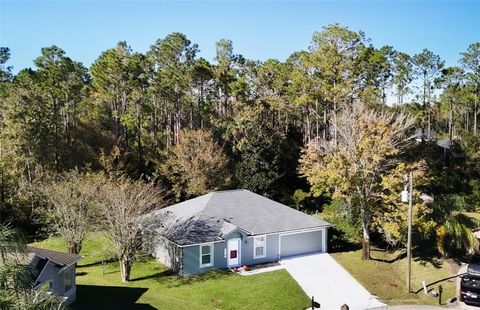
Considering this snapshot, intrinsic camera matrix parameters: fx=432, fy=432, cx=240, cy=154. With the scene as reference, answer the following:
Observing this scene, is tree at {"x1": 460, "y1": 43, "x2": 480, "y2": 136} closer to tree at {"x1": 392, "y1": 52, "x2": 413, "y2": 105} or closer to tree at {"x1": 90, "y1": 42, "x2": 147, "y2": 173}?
tree at {"x1": 392, "y1": 52, "x2": 413, "y2": 105}

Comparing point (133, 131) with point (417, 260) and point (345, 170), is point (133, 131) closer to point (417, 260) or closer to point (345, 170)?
point (345, 170)

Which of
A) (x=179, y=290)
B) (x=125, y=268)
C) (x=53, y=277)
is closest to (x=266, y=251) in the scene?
(x=179, y=290)

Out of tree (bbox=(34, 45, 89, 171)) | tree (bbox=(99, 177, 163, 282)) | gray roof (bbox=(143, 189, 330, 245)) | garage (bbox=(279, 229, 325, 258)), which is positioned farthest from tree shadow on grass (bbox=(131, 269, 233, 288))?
tree (bbox=(34, 45, 89, 171))

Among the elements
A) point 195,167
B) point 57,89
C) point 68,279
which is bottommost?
point 68,279

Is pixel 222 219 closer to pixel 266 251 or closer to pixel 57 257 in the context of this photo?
pixel 266 251

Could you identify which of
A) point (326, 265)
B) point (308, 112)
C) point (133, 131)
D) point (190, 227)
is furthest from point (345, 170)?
point (133, 131)
